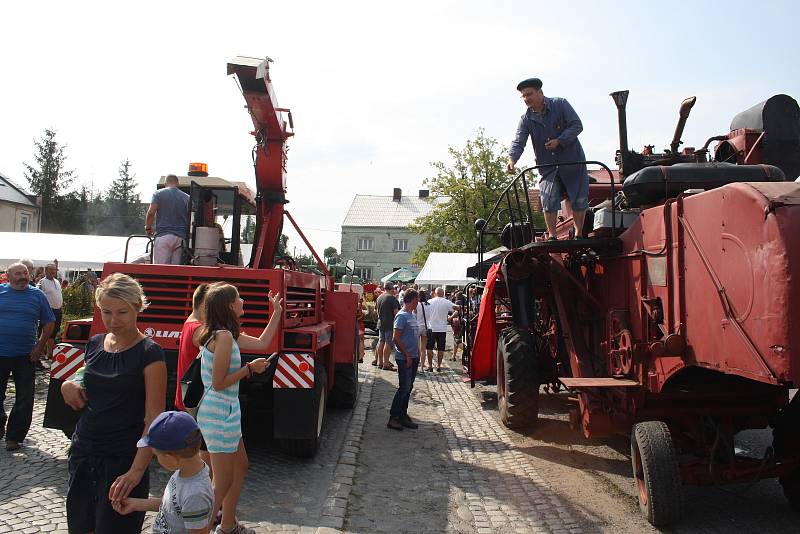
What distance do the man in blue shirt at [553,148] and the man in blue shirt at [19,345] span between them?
16.5 ft

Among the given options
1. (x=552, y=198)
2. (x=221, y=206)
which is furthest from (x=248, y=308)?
(x=552, y=198)

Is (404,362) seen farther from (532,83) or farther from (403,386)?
(532,83)

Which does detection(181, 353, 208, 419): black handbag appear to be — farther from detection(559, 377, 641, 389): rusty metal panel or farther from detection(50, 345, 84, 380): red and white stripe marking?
detection(559, 377, 641, 389): rusty metal panel

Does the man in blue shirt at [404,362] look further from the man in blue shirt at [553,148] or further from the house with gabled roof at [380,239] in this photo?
the house with gabled roof at [380,239]

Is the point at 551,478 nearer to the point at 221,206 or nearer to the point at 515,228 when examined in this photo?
the point at 515,228

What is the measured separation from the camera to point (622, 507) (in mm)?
5055

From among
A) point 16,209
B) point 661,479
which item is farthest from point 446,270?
point 16,209

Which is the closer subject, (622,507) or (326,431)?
(622,507)

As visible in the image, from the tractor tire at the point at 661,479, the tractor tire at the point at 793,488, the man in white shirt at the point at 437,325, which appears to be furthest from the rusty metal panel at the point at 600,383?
the man in white shirt at the point at 437,325

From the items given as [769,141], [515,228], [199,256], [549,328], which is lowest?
[549,328]

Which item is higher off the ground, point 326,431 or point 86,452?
point 86,452

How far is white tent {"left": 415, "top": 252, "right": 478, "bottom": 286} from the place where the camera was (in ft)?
71.2

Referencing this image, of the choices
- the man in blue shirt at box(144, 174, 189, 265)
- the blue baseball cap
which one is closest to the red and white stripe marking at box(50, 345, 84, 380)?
the man in blue shirt at box(144, 174, 189, 265)

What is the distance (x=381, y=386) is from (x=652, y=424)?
686cm
